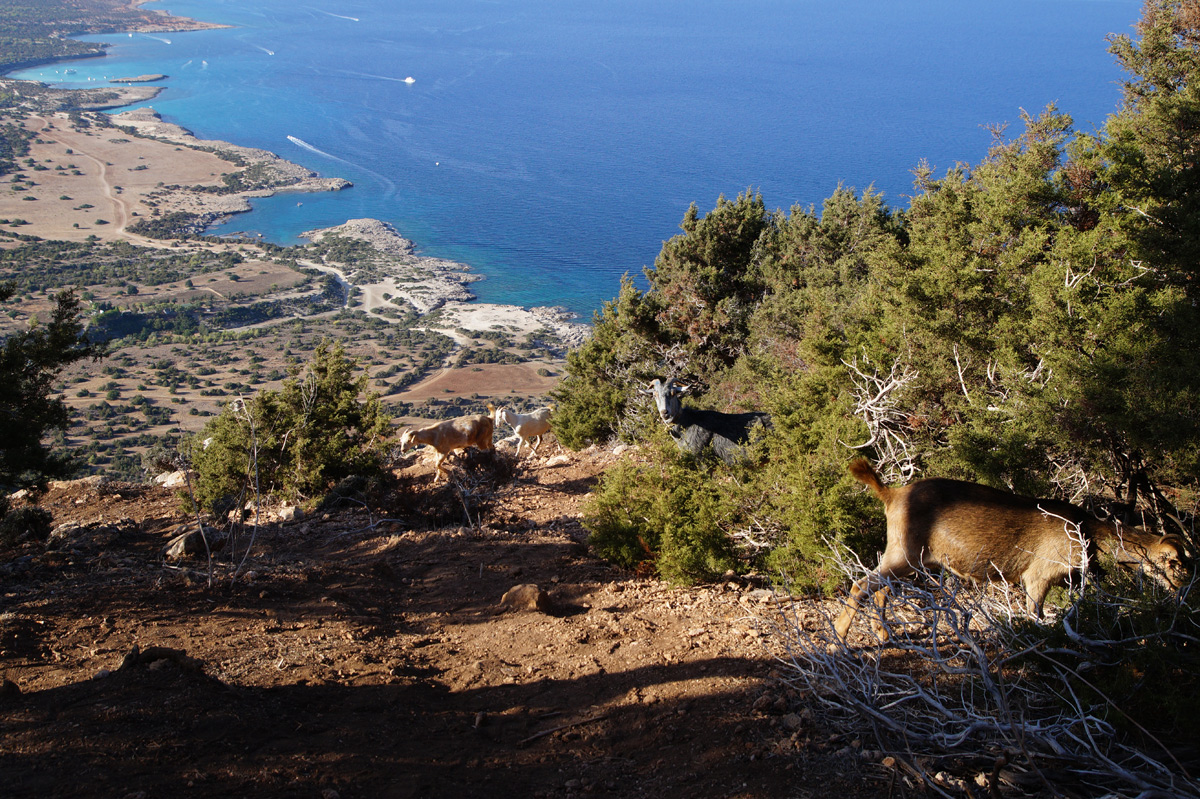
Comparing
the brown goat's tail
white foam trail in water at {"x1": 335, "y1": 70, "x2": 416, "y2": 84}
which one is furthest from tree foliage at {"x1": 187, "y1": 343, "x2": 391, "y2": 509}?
white foam trail in water at {"x1": 335, "y1": 70, "x2": 416, "y2": 84}

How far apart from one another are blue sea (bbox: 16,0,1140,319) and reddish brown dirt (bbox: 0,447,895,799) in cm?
5494

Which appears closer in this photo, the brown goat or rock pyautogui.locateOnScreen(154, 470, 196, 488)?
the brown goat

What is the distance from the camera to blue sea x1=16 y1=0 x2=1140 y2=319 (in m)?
79.0

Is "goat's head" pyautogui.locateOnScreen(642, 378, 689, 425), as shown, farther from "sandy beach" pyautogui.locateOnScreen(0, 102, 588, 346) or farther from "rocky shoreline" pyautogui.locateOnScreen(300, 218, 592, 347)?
"sandy beach" pyautogui.locateOnScreen(0, 102, 588, 346)

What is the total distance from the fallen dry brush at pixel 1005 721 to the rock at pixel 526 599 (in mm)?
2726

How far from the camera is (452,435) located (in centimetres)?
1372

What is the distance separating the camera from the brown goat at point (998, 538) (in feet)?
16.7

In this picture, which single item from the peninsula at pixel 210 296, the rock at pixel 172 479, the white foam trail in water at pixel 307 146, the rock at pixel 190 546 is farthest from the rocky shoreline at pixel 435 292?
the rock at pixel 190 546

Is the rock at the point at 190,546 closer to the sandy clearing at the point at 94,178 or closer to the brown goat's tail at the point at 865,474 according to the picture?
the brown goat's tail at the point at 865,474

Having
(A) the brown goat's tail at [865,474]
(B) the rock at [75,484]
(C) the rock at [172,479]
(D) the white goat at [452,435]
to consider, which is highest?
(A) the brown goat's tail at [865,474]

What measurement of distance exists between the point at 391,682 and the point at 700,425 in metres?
5.87

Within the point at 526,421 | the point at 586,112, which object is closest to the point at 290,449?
the point at 526,421

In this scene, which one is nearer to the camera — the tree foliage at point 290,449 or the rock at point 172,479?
the tree foliage at point 290,449

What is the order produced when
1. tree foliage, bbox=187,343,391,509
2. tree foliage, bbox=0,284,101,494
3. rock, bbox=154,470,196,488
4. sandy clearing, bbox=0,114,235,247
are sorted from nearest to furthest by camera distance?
tree foliage, bbox=0,284,101,494
tree foliage, bbox=187,343,391,509
rock, bbox=154,470,196,488
sandy clearing, bbox=0,114,235,247
